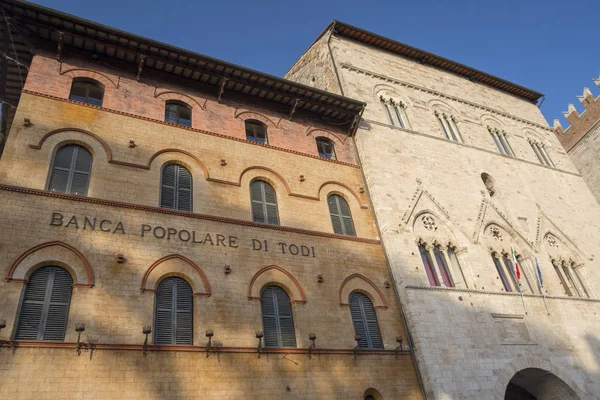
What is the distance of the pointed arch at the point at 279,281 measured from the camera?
1119cm

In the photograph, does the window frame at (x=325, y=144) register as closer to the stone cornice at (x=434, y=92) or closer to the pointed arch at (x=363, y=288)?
the stone cornice at (x=434, y=92)

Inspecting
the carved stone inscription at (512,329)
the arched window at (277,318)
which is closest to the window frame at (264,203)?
the arched window at (277,318)

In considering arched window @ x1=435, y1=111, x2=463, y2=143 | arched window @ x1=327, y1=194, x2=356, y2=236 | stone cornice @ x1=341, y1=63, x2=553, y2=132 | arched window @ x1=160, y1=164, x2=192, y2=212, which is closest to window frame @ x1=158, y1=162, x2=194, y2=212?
arched window @ x1=160, y1=164, x2=192, y2=212

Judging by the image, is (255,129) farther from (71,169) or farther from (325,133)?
(71,169)

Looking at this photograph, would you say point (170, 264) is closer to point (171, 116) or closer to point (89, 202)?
point (89, 202)

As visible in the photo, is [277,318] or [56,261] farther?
[277,318]

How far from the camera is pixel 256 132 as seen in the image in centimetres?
1497

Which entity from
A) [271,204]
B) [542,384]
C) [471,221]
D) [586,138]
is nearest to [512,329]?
[542,384]

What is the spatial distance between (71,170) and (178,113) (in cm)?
391

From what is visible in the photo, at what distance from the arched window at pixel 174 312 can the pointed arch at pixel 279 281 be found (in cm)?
166

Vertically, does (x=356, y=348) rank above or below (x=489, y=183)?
below

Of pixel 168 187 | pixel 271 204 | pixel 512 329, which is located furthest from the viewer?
pixel 512 329

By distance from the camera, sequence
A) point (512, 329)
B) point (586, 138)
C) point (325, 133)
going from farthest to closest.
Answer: point (586, 138), point (325, 133), point (512, 329)

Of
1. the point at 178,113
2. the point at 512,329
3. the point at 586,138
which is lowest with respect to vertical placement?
the point at 512,329
